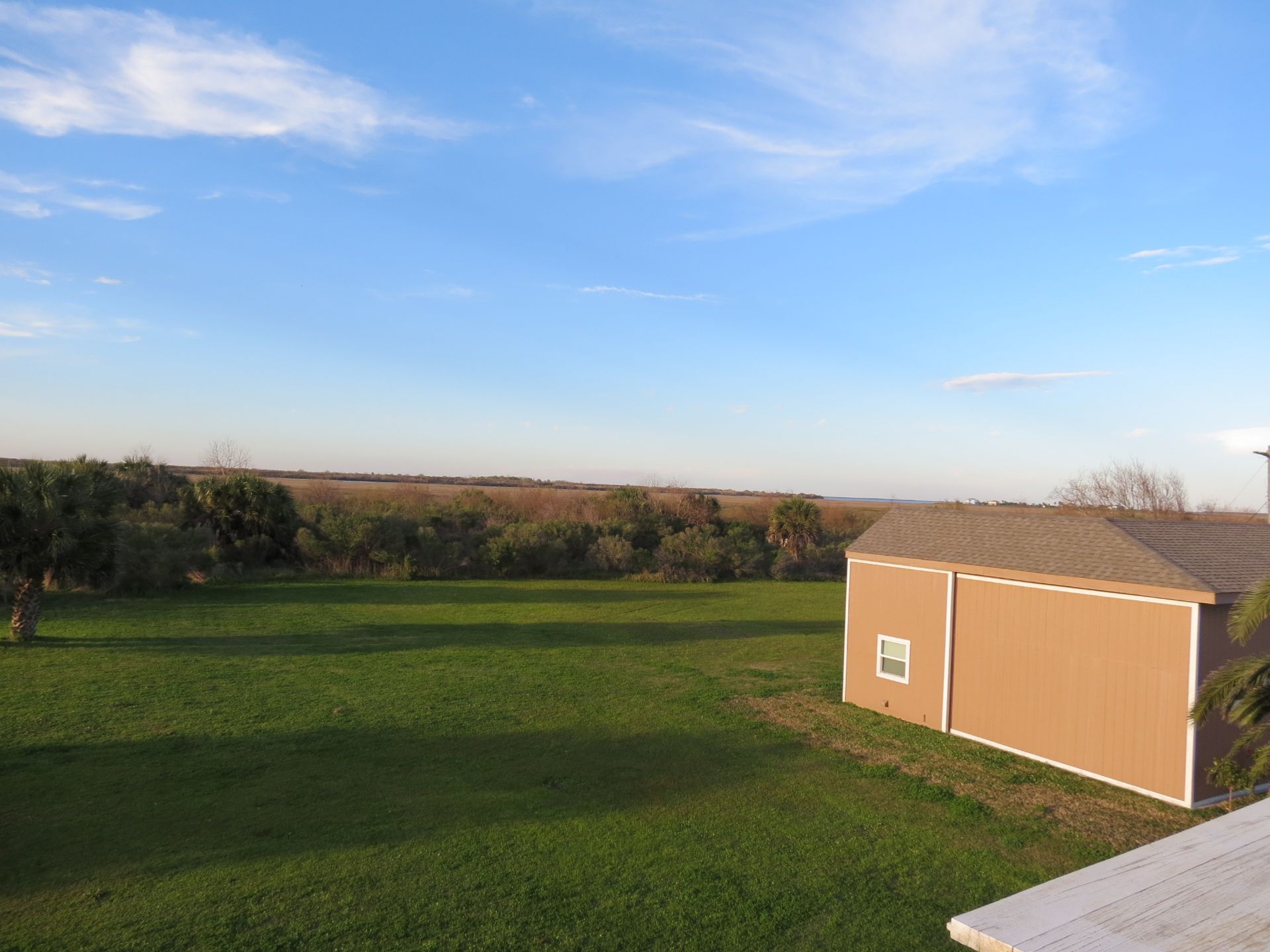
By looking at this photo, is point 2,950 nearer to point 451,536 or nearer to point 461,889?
point 461,889

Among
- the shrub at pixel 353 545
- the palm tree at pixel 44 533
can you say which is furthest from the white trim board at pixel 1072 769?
the shrub at pixel 353 545

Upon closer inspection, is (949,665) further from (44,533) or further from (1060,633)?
(44,533)

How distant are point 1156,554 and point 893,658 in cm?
385

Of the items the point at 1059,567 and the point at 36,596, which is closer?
the point at 1059,567

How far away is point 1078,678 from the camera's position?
9.34m

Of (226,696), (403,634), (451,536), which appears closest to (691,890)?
(226,696)

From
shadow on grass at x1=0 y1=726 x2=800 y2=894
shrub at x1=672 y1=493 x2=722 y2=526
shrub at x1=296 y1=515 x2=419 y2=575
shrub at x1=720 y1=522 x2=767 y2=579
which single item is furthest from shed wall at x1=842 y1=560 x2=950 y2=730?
shrub at x1=672 y1=493 x2=722 y2=526

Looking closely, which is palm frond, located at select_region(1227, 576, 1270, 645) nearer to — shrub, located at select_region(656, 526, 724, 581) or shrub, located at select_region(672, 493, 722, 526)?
shrub, located at select_region(656, 526, 724, 581)

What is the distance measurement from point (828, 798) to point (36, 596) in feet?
46.8

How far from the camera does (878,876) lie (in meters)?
6.38

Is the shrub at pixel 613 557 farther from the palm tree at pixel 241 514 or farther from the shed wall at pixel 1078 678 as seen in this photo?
the shed wall at pixel 1078 678

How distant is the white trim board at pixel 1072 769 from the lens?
8438 mm

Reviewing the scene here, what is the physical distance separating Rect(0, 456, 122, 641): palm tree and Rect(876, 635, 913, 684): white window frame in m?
13.8

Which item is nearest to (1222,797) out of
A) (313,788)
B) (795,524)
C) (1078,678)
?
(1078,678)
